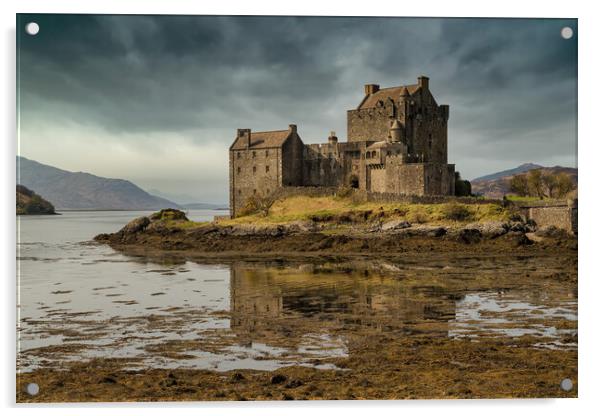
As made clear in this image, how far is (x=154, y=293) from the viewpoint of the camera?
15.4 m

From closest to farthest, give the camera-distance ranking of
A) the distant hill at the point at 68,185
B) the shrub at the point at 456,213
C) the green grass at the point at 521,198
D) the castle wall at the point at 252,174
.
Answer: the distant hill at the point at 68,185
the shrub at the point at 456,213
the green grass at the point at 521,198
the castle wall at the point at 252,174

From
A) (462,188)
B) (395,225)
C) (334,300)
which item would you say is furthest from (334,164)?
(334,300)

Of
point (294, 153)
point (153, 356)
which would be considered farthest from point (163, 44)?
point (294, 153)

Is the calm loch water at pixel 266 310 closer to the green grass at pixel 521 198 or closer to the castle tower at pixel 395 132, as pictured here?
the green grass at pixel 521 198

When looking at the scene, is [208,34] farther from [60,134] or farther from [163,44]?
[60,134]

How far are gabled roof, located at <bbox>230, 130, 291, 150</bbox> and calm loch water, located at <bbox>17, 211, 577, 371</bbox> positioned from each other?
18.4m

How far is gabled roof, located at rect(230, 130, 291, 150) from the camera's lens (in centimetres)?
3844

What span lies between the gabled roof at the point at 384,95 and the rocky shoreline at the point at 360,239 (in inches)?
409

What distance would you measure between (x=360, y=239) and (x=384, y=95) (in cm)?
1329

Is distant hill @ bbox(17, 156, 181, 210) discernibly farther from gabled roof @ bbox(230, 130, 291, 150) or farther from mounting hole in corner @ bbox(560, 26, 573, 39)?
gabled roof @ bbox(230, 130, 291, 150)

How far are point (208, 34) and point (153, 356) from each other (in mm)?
5189

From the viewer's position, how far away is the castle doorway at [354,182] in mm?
37438

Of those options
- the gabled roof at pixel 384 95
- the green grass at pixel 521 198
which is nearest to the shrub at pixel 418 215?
the green grass at pixel 521 198

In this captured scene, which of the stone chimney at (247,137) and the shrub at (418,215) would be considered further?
the stone chimney at (247,137)
